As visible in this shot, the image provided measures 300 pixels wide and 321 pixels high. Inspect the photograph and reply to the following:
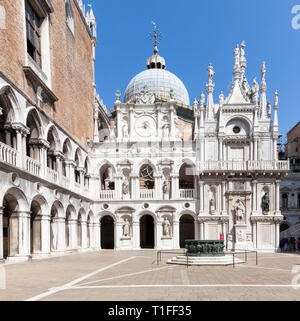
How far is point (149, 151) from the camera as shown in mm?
36781

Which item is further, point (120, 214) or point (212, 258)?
point (120, 214)

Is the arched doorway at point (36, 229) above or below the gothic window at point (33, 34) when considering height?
below

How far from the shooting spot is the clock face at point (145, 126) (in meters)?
38.2

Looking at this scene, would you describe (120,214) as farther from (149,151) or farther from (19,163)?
(19,163)

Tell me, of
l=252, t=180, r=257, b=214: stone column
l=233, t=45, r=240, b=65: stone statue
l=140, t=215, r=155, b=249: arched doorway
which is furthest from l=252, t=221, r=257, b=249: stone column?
l=233, t=45, r=240, b=65: stone statue

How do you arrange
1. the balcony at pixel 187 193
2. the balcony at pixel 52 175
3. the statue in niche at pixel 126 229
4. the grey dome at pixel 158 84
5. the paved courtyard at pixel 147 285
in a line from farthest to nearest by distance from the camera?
the grey dome at pixel 158 84, the balcony at pixel 187 193, the statue in niche at pixel 126 229, the balcony at pixel 52 175, the paved courtyard at pixel 147 285

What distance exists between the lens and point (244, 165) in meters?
36.0

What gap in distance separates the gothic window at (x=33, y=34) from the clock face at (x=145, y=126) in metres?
14.0

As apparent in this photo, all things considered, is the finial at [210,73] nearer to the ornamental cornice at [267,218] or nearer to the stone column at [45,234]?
the ornamental cornice at [267,218]

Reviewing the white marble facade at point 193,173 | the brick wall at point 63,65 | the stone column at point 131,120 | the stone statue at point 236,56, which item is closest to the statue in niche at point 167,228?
the white marble facade at point 193,173

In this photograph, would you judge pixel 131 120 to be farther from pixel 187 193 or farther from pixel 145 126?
pixel 187 193

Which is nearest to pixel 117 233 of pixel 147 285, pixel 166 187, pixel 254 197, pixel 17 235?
pixel 166 187
